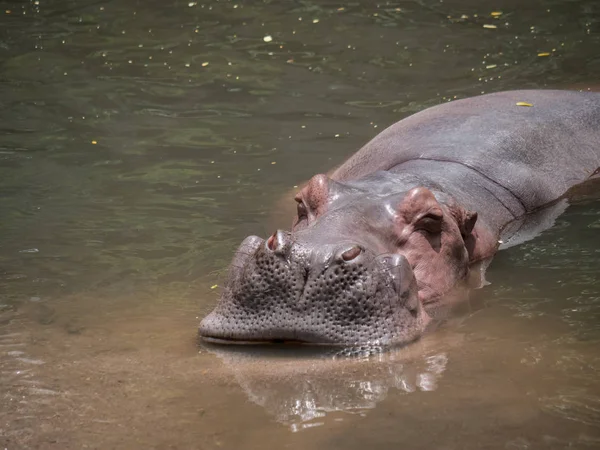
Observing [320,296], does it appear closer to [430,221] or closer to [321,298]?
[321,298]

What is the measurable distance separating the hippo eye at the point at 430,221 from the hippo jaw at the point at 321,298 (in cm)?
60

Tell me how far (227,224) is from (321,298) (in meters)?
2.55

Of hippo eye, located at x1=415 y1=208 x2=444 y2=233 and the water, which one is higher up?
hippo eye, located at x1=415 y1=208 x2=444 y2=233

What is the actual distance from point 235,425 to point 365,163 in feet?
13.0

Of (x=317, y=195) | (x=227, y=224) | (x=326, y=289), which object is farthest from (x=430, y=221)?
(x=227, y=224)

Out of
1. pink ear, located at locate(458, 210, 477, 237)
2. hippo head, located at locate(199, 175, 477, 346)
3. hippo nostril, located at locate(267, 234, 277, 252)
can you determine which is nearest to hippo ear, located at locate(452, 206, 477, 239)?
pink ear, located at locate(458, 210, 477, 237)

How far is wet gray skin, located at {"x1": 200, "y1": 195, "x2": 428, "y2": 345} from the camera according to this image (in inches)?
193

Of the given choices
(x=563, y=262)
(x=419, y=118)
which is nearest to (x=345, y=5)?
(x=419, y=118)

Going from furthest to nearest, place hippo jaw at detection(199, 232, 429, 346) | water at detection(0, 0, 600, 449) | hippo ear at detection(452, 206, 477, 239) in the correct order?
hippo ear at detection(452, 206, 477, 239) < hippo jaw at detection(199, 232, 429, 346) < water at detection(0, 0, 600, 449)

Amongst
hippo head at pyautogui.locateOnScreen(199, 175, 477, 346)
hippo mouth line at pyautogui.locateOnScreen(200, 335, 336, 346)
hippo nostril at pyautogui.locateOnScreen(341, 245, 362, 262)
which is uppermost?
hippo nostril at pyautogui.locateOnScreen(341, 245, 362, 262)

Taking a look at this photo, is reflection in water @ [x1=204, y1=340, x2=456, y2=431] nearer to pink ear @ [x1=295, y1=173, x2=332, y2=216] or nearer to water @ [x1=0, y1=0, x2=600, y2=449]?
water @ [x1=0, y1=0, x2=600, y2=449]

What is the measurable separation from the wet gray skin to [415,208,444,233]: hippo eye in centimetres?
57

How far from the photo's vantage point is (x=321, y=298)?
4.91 meters

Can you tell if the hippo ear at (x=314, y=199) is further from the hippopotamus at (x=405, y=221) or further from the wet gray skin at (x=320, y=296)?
the wet gray skin at (x=320, y=296)
